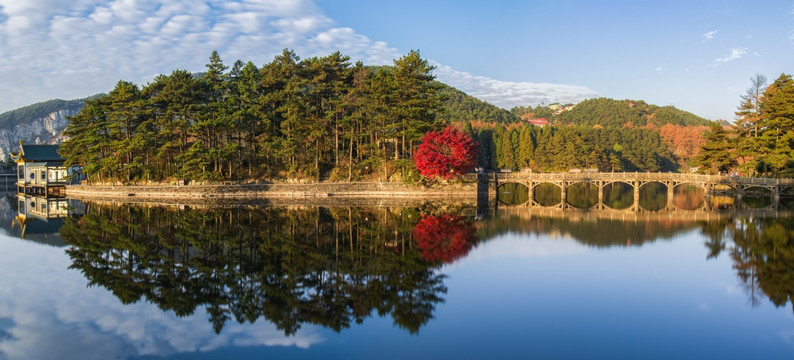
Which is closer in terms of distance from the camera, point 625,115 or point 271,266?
point 271,266

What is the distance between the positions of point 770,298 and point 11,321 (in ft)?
56.4

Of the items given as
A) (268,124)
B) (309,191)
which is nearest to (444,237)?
(309,191)

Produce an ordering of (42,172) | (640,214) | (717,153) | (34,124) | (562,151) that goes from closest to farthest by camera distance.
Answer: (640,214)
(717,153)
(42,172)
(562,151)
(34,124)

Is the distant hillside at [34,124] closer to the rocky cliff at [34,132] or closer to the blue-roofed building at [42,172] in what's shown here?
the rocky cliff at [34,132]

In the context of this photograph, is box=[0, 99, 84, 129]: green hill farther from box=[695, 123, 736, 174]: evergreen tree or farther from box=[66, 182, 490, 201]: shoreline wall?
box=[695, 123, 736, 174]: evergreen tree

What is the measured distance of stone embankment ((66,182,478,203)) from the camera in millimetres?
38281

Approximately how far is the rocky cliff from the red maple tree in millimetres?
135111

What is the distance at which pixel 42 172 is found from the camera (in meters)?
50.7

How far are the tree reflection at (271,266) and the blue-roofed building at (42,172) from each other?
28.5m

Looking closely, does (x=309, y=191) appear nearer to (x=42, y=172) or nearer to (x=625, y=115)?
(x=42, y=172)

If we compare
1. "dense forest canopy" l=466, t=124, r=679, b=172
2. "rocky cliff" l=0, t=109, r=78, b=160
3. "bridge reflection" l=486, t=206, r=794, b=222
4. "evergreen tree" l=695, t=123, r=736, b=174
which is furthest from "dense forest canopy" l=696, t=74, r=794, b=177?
"rocky cliff" l=0, t=109, r=78, b=160

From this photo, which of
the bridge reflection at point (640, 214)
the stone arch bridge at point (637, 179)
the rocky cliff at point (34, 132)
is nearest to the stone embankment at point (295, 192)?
the stone arch bridge at point (637, 179)

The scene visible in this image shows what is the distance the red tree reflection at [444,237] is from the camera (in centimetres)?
1738

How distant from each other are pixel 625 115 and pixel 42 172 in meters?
114
